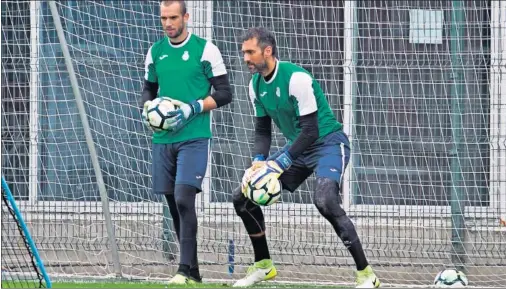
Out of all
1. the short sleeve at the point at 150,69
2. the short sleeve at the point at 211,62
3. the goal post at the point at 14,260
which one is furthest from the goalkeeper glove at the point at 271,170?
the goal post at the point at 14,260

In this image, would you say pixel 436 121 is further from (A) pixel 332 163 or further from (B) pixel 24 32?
(B) pixel 24 32

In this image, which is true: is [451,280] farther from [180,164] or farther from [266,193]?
[180,164]

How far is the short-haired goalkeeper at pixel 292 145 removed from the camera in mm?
8562

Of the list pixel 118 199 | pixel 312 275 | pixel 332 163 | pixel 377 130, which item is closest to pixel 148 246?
pixel 118 199

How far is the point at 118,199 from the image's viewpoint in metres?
11.8

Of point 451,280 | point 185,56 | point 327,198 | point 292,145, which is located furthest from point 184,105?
point 451,280

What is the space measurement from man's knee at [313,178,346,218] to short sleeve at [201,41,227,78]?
1.26m

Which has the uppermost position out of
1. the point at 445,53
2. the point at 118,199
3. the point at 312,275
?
the point at 445,53

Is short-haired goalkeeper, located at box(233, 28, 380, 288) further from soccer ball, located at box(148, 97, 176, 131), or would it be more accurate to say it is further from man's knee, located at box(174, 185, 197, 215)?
soccer ball, located at box(148, 97, 176, 131)

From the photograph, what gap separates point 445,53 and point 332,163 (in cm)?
310

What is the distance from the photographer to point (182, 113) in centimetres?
895

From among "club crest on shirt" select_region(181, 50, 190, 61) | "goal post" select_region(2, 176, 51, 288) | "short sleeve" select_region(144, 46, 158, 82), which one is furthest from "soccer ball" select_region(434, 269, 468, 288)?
"goal post" select_region(2, 176, 51, 288)

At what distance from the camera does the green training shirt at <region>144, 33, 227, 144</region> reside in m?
9.20

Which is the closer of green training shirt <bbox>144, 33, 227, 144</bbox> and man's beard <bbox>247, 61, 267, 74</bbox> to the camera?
man's beard <bbox>247, 61, 267, 74</bbox>
